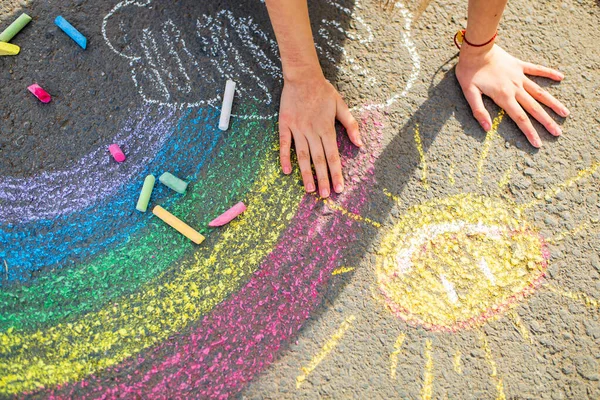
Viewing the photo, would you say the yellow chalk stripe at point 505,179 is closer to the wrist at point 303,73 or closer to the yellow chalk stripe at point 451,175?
the yellow chalk stripe at point 451,175

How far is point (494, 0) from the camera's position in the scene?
171 cm

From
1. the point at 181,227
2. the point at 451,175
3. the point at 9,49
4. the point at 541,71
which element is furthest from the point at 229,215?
the point at 541,71

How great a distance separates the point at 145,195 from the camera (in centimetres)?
180

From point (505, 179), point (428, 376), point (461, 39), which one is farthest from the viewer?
point (461, 39)

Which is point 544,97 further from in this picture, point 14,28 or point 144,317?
point 14,28

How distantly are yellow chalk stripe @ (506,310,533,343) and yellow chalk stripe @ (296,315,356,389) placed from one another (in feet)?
1.83

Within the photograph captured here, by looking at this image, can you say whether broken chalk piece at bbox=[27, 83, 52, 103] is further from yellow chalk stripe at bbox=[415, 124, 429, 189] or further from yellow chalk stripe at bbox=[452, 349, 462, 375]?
yellow chalk stripe at bbox=[452, 349, 462, 375]

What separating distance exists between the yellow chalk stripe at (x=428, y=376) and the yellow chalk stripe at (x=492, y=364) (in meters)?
0.19

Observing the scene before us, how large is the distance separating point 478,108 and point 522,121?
0.18 m

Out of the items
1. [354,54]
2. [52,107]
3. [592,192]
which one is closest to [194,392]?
[52,107]

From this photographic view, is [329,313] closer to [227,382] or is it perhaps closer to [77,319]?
[227,382]

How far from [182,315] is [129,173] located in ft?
1.87

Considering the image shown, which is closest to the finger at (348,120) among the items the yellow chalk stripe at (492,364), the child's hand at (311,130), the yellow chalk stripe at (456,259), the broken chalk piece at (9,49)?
the child's hand at (311,130)

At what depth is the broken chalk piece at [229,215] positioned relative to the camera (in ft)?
5.87
